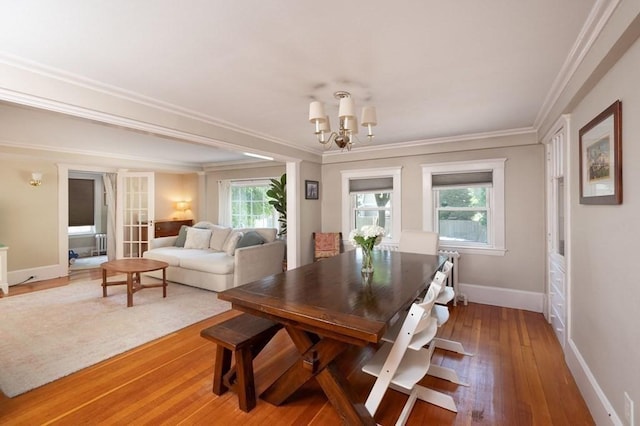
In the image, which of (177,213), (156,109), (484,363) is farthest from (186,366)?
(177,213)

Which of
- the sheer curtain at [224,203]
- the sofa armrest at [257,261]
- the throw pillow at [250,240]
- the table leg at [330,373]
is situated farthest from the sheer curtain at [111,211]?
the table leg at [330,373]

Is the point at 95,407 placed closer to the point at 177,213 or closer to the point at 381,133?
the point at 381,133

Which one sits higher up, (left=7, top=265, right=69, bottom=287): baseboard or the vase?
the vase

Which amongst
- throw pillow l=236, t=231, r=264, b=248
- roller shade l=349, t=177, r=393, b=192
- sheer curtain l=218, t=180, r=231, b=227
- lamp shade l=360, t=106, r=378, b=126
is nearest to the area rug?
throw pillow l=236, t=231, r=264, b=248

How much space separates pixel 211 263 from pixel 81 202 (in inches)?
224

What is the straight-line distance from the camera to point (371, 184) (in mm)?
4918

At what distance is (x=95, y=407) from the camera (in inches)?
77.2

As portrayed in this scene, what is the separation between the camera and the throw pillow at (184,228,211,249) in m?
5.55

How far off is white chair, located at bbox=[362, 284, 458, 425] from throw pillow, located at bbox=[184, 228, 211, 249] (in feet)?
14.5

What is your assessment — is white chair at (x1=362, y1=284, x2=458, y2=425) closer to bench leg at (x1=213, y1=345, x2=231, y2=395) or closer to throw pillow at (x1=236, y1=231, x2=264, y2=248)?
bench leg at (x1=213, y1=345, x2=231, y2=395)

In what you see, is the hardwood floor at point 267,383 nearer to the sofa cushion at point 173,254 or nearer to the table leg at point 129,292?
the table leg at point 129,292

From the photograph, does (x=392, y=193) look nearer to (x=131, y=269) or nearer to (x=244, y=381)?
(x=244, y=381)

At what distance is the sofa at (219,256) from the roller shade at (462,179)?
2.73 metres

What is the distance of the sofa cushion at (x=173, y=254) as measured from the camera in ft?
16.0
